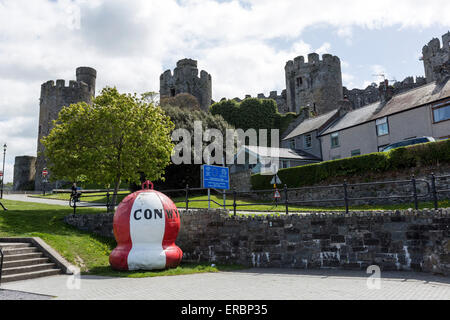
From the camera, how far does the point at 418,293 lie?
7.65m

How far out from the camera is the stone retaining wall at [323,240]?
34.2 feet

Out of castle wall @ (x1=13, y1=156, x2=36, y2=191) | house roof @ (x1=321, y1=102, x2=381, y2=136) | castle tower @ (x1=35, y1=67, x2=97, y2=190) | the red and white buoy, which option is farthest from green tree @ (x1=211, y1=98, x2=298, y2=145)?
the red and white buoy

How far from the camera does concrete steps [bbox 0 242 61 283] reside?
1006 cm

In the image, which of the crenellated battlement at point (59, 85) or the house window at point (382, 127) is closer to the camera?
the house window at point (382, 127)

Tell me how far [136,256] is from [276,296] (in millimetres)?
5355

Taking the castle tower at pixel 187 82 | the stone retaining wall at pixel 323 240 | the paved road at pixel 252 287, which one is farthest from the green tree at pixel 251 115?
the paved road at pixel 252 287

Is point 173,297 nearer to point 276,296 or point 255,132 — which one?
point 276,296

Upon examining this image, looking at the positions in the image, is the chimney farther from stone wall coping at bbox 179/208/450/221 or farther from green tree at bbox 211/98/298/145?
stone wall coping at bbox 179/208/450/221

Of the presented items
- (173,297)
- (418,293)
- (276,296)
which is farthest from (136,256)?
(418,293)

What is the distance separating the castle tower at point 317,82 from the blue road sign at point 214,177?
5389 centimetres

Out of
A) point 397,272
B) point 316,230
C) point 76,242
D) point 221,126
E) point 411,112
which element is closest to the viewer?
point 397,272

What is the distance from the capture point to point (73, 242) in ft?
45.2

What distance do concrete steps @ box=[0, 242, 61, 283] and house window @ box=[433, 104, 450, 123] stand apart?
2692 cm

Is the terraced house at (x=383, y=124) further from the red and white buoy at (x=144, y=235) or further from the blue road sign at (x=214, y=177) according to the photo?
the red and white buoy at (x=144, y=235)
